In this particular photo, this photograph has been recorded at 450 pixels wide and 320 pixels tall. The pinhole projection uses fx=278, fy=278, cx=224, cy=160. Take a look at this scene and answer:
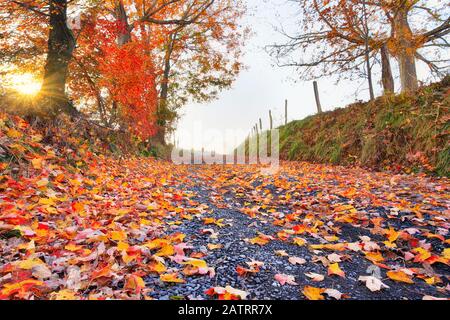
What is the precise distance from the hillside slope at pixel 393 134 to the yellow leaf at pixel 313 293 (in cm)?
540

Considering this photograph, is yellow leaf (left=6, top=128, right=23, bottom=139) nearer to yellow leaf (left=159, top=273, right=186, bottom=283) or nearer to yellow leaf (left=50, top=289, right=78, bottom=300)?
yellow leaf (left=50, top=289, right=78, bottom=300)

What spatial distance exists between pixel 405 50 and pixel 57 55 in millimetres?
10954

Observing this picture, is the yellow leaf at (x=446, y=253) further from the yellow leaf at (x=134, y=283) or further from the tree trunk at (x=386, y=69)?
the tree trunk at (x=386, y=69)

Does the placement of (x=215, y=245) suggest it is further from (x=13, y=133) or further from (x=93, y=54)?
(x=93, y=54)


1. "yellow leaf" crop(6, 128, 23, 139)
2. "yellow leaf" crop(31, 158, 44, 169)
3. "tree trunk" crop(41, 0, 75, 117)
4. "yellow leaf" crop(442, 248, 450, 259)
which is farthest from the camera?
"tree trunk" crop(41, 0, 75, 117)

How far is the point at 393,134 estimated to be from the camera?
7641mm

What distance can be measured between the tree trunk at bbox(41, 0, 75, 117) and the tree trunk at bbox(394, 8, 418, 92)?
412 inches

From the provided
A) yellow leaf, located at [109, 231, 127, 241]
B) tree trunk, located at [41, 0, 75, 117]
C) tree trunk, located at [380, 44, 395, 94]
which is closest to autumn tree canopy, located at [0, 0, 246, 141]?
tree trunk, located at [41, 0, 75, 117]

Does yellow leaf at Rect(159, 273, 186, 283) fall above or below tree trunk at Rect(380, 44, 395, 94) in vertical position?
below

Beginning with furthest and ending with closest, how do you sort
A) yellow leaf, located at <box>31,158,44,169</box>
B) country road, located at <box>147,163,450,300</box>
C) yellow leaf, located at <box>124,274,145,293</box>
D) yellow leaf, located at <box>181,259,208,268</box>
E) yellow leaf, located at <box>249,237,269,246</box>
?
yellow leaf, located at <box>31,158,44,169</box> → yellow leaf, located at <box>249,237,269,246</box> → yellow leaf, located at <box>181,259,208,268</box> → country road, located at <box>147,163,450,300</box> → yellow leaf, located at <box>124,274,145,293</box>

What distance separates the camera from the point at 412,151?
22.2 ft

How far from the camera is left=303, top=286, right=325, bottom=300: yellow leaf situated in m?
1.75
